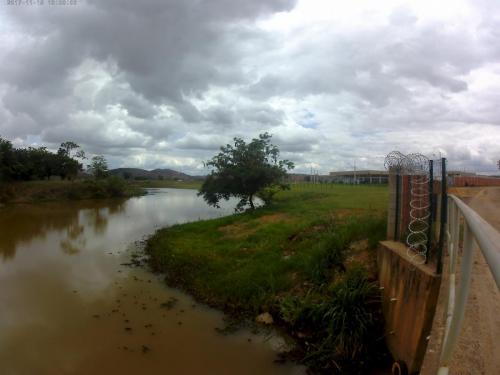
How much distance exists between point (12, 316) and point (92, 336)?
267 cm

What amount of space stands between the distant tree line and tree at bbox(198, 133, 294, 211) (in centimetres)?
3730

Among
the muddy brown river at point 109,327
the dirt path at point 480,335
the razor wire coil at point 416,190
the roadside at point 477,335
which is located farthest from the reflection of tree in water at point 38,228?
the dirt path at point 480,335

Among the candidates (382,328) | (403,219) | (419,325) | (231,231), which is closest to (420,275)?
(419,325)

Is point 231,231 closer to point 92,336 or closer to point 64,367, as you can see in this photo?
point 92,336

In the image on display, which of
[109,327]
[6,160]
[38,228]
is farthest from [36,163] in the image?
[109,327]

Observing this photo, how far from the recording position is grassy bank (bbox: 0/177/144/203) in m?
42.3

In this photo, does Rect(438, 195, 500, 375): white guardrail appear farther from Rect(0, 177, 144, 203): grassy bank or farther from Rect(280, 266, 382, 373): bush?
Rect(0, 177, 144, 203): grassy bank

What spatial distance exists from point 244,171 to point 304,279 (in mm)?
13428

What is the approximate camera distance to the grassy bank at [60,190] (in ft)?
139

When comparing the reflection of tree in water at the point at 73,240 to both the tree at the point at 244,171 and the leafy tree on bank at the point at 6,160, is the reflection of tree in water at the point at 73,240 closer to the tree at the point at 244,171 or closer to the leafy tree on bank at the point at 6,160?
the tree at the point at 244,171

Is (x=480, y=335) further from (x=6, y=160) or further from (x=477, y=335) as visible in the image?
(x=6, y=160)

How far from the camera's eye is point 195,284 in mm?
9852

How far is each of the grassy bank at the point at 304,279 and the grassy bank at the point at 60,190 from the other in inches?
1464

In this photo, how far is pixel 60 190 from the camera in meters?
47.2
